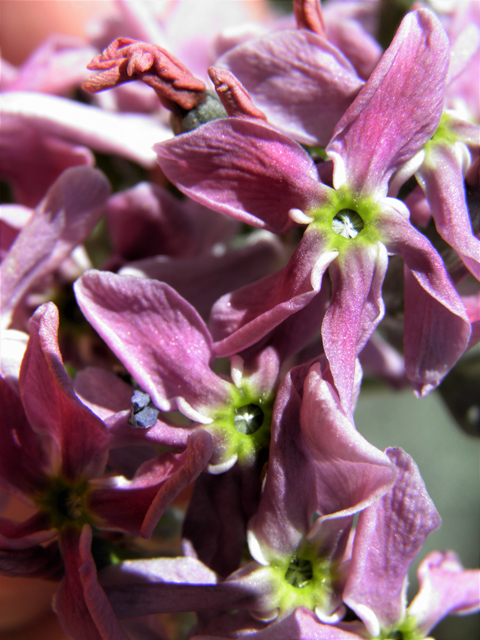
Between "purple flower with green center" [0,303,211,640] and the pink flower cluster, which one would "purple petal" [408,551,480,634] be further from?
"purple flower with green center" [0,303,211,640]

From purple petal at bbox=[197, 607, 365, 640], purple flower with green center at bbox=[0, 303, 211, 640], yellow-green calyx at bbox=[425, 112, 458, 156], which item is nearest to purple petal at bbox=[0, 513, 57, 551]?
purple flower with green center at bbox=[0, 303, 211, 640]

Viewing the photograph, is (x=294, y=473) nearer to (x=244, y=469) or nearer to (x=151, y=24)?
(x=244, y=469)

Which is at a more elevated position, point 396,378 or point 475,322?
point 475,322

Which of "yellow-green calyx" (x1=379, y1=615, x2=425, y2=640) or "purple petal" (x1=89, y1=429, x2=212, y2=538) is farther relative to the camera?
"yellow-green calyx" (x1=379, y1=615, x2=425, y2=640)

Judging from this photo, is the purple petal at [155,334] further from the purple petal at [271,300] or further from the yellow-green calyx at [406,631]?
the yellow-green calyx at [406,631]

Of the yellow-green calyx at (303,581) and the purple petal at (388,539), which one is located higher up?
the purple petal at (388,539)

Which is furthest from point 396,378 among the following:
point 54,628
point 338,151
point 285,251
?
point 54,628

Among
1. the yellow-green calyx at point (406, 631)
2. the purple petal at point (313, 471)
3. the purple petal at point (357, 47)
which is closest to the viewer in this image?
the purple petal at point (313, 471)

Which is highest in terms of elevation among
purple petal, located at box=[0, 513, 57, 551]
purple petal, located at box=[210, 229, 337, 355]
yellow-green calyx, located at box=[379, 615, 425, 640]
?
purple petal, located at box=[210, 229, 337, 355]

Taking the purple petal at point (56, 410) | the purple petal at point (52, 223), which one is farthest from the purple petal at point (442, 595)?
the purple petal at point (52, 223)
